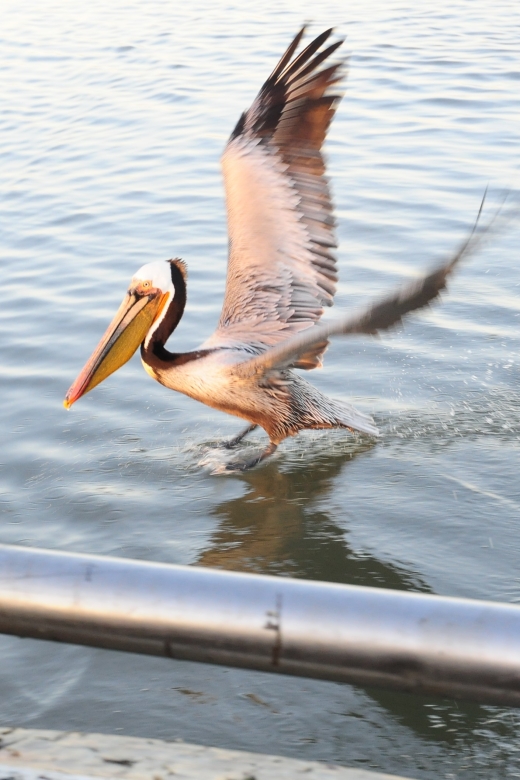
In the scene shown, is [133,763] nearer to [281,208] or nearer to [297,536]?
[297,536]

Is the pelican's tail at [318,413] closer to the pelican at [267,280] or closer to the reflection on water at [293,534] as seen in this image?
the pelican at [267,280]

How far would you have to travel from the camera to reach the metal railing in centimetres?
94

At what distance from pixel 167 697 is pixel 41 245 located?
511 cm

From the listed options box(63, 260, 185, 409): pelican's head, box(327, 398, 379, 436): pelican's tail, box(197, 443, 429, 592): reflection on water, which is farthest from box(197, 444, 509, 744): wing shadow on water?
box(63, 260, 185, 409): pelican's head

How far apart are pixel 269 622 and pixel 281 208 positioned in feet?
12.3

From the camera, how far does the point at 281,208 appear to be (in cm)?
458

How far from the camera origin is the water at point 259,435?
8.63ft

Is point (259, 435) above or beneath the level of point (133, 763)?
beneath

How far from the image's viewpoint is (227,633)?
39.3 inches

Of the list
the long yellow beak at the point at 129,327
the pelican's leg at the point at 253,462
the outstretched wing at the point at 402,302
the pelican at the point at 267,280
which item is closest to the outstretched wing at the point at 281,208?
the pelican at the point at 267,280

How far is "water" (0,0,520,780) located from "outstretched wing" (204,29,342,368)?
613 millimetres

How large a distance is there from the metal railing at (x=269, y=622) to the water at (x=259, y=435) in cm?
140

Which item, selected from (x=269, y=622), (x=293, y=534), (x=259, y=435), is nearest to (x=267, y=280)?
(x=259, y=435)

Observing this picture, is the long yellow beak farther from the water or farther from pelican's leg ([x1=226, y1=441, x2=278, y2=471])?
pelican's leg ([x1=226, y1=441, x2=278, y2=471])
